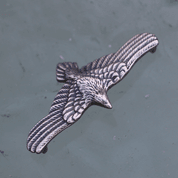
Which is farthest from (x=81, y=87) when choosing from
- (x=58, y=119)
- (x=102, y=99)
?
(x=58, y=119)

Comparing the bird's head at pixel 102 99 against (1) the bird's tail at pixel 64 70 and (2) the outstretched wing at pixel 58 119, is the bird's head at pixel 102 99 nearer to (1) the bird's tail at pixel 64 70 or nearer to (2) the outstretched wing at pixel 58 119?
(2) the outstretched wing at pixel 58 119

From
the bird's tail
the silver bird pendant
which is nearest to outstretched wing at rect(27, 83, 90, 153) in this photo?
the silver bird pendant

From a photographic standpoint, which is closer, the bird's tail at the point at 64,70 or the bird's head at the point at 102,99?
the bird's head at the point at 102,99

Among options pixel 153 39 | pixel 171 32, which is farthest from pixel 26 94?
pixel 171 32

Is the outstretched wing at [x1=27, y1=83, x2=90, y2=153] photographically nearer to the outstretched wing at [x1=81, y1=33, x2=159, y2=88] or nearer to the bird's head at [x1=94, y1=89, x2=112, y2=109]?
the bird's head at [x1=94, y1=89, x2=112, y2=109]

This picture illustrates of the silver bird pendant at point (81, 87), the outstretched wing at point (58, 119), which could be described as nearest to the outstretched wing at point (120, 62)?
the silver bird pendant at point (81, 87)

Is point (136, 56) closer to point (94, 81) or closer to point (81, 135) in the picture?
point (94, 81)
